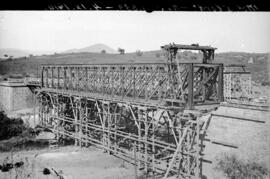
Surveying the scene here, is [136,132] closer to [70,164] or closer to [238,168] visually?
[70,164]

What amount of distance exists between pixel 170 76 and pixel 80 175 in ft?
22.3

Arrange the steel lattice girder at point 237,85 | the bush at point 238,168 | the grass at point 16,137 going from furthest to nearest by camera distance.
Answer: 1. the steel lattice girder at point 237,85
2. the grass at point 16,137
3. the bush at point 238,168

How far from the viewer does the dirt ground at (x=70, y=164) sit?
48.1 ft

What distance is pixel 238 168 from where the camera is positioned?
973 cm

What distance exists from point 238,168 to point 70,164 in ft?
32.8

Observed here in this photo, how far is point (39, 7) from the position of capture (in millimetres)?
3674

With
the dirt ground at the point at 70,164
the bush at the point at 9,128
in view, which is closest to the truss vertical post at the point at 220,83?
the dirt ground at the point at 70,164

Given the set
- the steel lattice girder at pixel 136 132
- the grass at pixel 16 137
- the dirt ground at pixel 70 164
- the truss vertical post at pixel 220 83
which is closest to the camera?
the steel lattice girder at pixel 136 132

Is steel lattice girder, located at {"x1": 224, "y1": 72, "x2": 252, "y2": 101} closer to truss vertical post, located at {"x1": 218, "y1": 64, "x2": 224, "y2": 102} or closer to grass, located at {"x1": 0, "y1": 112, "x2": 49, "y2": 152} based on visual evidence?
truss vertical post, located at {"x1": 218, "y1": 64, "x2": 224, "y2": 102}

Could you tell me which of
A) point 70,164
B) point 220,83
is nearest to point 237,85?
point 220,83

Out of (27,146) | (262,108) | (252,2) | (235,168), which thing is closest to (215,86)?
(262,108)

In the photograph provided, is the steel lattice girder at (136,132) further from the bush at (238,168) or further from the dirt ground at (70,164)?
the bush at (238,168)

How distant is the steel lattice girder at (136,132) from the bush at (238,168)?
37.9 inches

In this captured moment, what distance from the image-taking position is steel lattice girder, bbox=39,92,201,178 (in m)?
12.0
